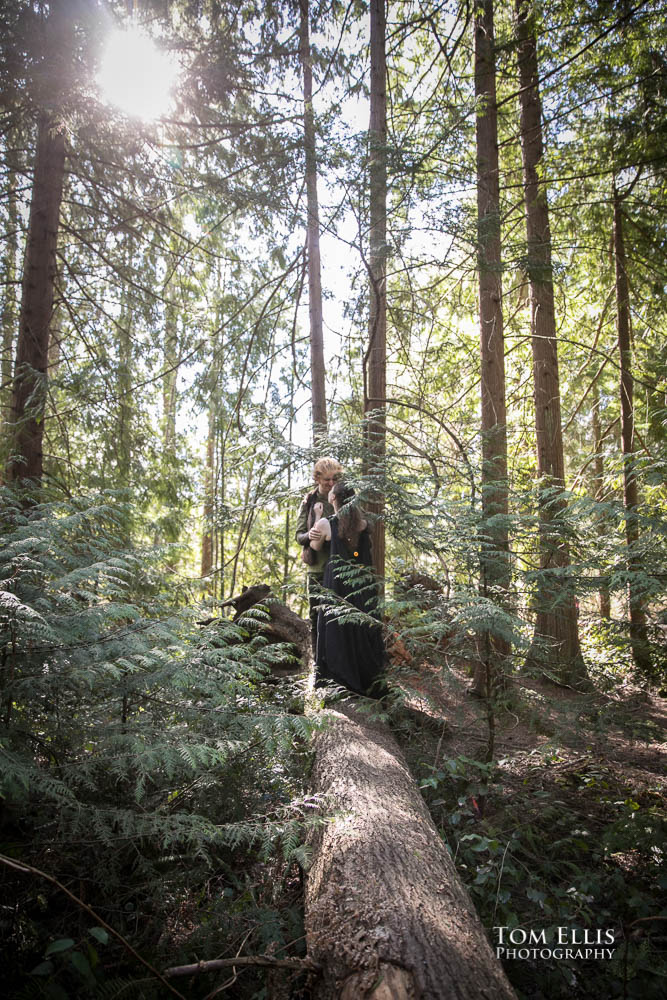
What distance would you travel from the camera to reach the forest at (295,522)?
2.37m

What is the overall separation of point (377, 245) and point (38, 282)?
4.24m

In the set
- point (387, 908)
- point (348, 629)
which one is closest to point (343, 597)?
point (348, 629)

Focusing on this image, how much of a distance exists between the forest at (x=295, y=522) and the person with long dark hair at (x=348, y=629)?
0.27 m

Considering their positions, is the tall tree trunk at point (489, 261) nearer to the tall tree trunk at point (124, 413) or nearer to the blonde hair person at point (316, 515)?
the blonde hair person at point (316, 515)

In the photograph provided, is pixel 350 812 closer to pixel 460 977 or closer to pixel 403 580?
pixel 460 977

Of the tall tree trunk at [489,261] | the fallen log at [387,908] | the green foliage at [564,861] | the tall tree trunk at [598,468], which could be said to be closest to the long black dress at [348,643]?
the green foliage at [564,861]

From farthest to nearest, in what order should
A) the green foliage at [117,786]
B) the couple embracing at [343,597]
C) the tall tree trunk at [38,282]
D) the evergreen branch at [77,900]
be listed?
1. the tall tree trunk at [38,282]
2. the couple embracing at [343,597]
3. the green foliage at [117,786]
4. the evergreen branch at [77,900]

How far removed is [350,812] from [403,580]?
1.78m

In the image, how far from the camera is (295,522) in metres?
9.59

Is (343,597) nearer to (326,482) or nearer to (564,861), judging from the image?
(326,482)

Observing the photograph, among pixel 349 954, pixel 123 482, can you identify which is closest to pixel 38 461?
pixel 123 482

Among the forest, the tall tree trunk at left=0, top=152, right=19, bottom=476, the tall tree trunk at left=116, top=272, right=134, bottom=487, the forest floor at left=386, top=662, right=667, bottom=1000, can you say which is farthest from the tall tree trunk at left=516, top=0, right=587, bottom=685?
the tall tree trunk at left=0, top=152, right=19, bottom=476

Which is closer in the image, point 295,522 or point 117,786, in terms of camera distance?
point 117,786

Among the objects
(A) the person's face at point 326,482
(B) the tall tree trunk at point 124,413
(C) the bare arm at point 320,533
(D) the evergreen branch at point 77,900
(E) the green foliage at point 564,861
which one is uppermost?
(B) the tall tree trunk at point 124,413
